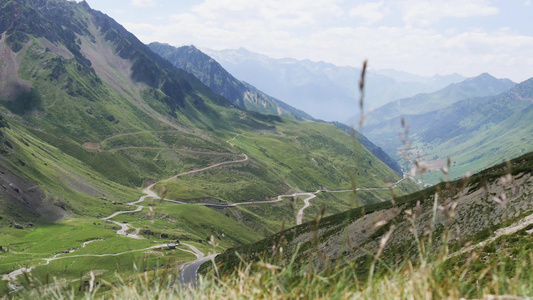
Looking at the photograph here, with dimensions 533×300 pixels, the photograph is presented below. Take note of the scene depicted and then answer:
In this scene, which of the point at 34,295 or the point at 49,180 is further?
the point at 49,180

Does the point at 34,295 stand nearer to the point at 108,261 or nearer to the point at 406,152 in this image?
the point at 406,152

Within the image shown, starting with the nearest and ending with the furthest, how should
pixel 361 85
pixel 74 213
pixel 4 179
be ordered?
pixel 361 85
pixel 4 179
pixel 74 213

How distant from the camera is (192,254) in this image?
13700 cm

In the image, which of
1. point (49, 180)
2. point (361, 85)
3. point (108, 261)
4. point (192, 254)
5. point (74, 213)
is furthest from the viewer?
point (49, 180)

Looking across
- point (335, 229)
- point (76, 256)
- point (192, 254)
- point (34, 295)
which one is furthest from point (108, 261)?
point (34, 295)

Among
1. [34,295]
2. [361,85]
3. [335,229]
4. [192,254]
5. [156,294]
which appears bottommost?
[192,254]

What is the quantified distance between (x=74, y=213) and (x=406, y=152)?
200 meters

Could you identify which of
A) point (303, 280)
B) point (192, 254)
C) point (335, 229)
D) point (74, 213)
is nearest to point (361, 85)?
point (303, 280)

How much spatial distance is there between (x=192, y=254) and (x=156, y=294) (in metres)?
138

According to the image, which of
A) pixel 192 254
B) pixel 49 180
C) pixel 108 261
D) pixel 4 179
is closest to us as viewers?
pixel 108 261

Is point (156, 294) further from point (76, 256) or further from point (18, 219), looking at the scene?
point (18, 219)

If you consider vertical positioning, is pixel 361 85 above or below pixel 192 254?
above

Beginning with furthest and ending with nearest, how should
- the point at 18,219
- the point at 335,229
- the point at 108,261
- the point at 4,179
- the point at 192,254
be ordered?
the point at 4,179
the point at 18,219
the point at 192,254
the point at 108,261
the point at 335,229

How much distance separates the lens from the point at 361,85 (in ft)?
15.8
